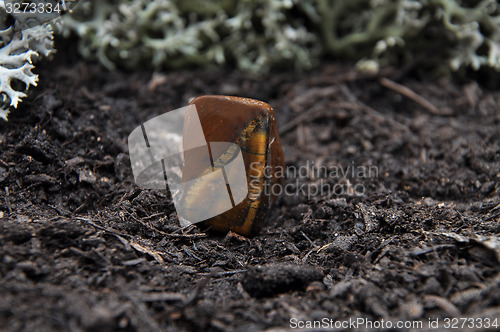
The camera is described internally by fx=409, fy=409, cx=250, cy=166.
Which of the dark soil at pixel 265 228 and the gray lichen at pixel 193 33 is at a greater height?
the gray lichen at pixel 193 33

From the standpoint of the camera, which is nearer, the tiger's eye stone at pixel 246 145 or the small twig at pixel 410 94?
the tiger's eye stone at pixel 246 145

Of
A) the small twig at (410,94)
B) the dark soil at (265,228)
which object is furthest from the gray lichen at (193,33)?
the small twig at (410,94)

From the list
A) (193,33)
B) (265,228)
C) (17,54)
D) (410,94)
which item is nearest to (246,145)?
(265,228)

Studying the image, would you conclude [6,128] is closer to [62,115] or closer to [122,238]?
[62,115]

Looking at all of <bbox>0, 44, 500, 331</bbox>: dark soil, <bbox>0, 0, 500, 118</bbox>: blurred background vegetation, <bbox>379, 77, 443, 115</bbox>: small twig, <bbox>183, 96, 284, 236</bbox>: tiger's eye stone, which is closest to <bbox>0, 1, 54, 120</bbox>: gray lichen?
<bbox>0, 44, 500, 331</bbox>: dark soil

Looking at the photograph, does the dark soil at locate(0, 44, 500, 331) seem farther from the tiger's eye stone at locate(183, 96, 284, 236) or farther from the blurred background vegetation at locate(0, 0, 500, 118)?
the blurred background vegetation at locate(0, 0, 500, 118)

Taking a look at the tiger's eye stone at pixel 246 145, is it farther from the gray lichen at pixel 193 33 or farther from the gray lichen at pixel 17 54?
the gray lichen at pixel 193 33

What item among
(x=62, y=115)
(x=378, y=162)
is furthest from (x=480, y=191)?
(x=62, y=115)
